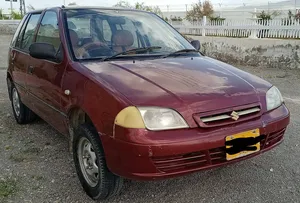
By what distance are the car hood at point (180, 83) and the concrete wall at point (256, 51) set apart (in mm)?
6894

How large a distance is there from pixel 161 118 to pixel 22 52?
2830 millimetres

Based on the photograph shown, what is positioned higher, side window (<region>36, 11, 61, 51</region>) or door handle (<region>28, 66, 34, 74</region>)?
side window (<region>36, 11, 61, 51</region>)

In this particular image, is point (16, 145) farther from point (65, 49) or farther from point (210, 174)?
point (210, 174)

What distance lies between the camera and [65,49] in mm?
3158

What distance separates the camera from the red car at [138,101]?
2.29 metres

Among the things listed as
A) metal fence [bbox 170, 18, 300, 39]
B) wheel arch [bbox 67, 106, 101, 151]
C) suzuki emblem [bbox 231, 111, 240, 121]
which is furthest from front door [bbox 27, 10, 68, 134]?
metal fence [bbox 170, 18, 300, 39]

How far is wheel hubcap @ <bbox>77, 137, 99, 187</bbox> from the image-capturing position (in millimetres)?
2742

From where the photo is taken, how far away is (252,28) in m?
10.6

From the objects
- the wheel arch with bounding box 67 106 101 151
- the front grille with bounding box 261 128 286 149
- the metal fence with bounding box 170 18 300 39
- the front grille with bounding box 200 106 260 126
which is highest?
the metal fence with bounding box 170 18 300 39

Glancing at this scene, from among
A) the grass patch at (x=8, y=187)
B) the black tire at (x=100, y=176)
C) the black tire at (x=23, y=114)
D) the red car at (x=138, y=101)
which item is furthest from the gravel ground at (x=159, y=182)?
the black tire at (x=23, y=114)

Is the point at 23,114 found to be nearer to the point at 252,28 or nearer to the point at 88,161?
the point at 88,161

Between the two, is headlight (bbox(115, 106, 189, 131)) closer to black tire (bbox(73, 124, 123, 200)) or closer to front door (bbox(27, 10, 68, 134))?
black tire (bbox(73, 124, 123, 200))

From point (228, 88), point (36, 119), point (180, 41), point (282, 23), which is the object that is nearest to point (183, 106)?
point (228, 88)

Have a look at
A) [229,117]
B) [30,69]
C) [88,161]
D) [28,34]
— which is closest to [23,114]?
[30,69]
